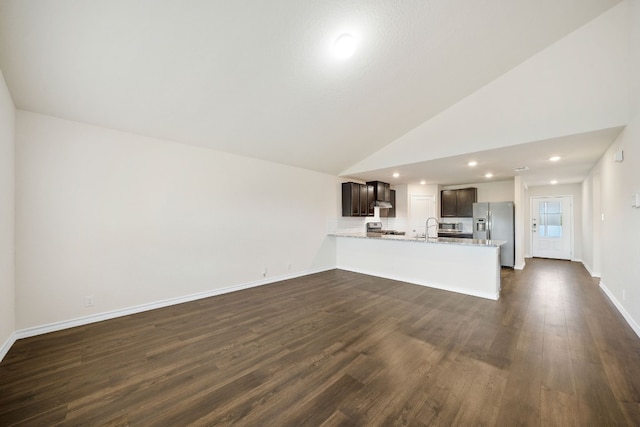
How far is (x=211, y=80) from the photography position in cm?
279

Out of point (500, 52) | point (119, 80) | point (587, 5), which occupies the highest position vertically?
point (587, 5)

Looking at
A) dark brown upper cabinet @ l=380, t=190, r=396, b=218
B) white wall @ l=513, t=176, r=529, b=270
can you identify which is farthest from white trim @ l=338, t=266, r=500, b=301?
white wall @ l=513, t=176, r=529, b=270

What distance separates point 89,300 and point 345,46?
4247mm

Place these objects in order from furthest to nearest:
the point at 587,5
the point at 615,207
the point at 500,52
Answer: the point at 615,207
the point at 500,52
the point at 587,5

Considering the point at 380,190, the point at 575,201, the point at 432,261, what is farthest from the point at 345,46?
the point at 575,201

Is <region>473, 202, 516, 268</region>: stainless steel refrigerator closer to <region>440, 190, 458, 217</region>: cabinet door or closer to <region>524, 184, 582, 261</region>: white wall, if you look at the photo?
<region>440, 190, 458, 217</region>: cabinet door

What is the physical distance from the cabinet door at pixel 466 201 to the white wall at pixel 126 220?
19.1 feet

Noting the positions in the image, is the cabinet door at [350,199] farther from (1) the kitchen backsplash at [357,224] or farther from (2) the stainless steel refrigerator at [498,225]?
(2) the stainless steel refrigerator at [498,225]

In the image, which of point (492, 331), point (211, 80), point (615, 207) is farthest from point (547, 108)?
point (211, 80)

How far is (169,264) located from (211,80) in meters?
2.61

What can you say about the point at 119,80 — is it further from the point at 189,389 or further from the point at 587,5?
the point at 587,5

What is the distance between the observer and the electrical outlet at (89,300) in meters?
3.03

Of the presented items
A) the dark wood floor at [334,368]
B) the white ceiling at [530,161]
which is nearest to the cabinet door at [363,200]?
the white ceiling at [530,161]

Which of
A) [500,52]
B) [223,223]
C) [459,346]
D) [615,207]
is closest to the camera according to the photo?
[459,346]
